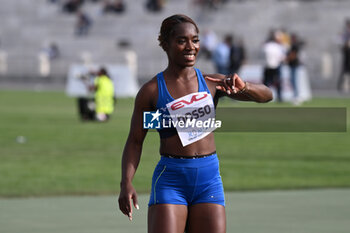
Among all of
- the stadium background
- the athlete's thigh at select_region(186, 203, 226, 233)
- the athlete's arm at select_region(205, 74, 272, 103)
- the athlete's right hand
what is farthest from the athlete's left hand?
the stadium background

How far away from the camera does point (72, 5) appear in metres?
60.1

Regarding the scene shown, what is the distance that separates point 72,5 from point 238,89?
5501cm

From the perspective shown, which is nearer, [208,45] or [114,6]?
[208,45]

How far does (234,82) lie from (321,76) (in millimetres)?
39008

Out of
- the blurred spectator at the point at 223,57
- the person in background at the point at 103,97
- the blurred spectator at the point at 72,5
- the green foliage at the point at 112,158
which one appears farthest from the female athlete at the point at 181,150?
the blurred spectator at the point at 72,5

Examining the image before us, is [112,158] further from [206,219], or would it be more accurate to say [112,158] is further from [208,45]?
[208,45]

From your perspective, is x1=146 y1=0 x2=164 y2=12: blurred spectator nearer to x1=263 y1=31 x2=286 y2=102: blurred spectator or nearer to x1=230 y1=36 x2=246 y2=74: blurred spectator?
x1=230 y1=36 x2=246 y2=74: blurred spectator

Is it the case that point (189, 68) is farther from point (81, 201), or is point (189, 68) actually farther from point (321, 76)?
point (321, 76)

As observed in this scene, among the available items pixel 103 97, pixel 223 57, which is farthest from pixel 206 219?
pixel 223 57

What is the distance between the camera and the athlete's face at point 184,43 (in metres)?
6.00

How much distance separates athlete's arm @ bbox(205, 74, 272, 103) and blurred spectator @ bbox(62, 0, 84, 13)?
54459mm

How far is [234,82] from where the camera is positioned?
5867 mm

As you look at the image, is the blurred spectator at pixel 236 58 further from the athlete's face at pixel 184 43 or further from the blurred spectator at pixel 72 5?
the athlete's face at pixel 184 43

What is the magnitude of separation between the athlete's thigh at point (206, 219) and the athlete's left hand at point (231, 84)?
2.32 ft
